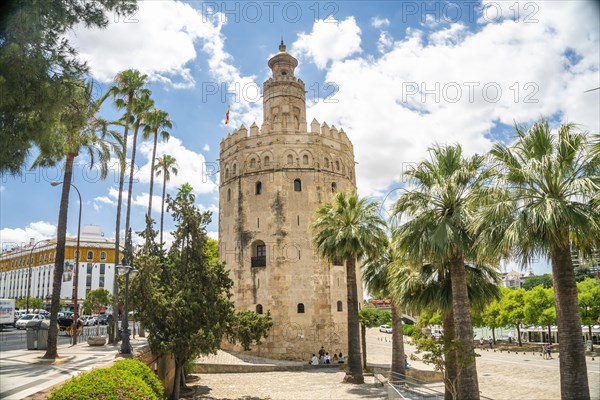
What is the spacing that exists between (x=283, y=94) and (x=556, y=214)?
30924 millimetres

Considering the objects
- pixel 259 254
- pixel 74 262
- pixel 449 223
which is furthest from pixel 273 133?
pixel 74 262

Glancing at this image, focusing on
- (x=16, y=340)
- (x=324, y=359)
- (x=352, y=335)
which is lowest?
(x=324, y=359)

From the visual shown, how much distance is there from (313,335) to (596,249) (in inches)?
965

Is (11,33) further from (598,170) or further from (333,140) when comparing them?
(333,140)

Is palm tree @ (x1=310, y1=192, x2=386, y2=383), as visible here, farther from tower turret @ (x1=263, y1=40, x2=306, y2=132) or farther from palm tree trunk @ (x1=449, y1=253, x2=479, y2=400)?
tower turret @ (x1=263, y1=40, x2=306, y2=132)

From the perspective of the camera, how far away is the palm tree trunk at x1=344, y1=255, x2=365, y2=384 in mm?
23688

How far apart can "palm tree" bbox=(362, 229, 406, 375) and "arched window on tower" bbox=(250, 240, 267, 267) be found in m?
10.2

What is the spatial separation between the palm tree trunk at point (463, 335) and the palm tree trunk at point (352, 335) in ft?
33.6

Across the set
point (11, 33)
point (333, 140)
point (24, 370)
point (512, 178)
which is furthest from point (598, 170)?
point (333, 140)

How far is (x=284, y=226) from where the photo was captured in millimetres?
34562

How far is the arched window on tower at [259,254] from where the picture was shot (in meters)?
34.7

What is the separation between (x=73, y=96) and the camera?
1011 centimetres

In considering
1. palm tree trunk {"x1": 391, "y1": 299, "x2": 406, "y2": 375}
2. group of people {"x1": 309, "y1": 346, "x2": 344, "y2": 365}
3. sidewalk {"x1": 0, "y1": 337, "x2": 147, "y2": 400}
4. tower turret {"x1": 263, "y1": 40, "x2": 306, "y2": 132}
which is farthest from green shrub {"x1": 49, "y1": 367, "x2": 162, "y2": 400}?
tower turret {"x1": 263, "y1": 40, "x2": 306, "y2": 132}

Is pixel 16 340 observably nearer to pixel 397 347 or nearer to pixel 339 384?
pixel 339 384
